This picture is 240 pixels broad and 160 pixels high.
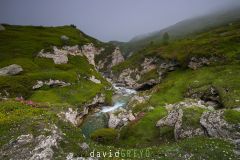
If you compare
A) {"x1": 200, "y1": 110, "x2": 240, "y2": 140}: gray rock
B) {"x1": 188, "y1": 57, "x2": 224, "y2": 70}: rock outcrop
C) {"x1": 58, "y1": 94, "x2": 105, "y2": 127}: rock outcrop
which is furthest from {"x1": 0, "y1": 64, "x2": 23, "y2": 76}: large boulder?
{"x1": 200, "y1": 110, "x2": 240, "y2": 140}: gray rock

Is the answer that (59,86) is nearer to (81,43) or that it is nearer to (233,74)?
(233,74)

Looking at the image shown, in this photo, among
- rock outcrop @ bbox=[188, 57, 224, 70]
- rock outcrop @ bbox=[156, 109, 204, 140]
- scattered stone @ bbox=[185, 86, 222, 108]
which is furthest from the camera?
rock outcrop @ bbox=[188, 57, 224, 70]

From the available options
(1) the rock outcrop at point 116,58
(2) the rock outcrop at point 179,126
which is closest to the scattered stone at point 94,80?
(2) the rock outcrop at point 179,126

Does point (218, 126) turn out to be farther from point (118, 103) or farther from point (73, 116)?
point (118, 103)

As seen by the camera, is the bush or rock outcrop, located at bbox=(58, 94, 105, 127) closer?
the bush

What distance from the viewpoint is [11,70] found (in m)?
83.1

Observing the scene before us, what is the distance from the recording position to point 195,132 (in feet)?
127

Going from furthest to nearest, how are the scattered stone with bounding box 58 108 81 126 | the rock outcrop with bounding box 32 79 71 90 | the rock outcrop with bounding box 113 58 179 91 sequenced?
the rock outcrop with bounding box 113 58 179 91 → the rock outcrop with bounding box 32 79 71 90 → the scattered stone with bounding box 58 108 81 126

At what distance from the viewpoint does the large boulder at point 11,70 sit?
81.1 metres

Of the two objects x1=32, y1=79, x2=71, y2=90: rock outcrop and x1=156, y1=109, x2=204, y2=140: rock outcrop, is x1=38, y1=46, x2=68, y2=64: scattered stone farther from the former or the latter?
x1=156, y1=109, x2=204, y2=140: rock outcrop

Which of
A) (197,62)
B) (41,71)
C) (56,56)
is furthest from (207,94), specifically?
(56,56)

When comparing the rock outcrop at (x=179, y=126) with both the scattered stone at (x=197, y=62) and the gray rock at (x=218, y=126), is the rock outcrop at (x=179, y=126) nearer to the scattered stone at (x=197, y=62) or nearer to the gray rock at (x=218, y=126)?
the gray rock at (x=218, y=126)

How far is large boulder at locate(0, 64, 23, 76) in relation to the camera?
8106 centimetres

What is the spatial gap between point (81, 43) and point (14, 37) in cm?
3105
